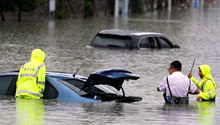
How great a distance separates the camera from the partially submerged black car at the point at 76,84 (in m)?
10.9

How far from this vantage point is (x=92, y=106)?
1099 centimetres

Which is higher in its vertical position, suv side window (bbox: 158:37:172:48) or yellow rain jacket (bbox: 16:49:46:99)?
yellow rain jacket (bbox: 16:49:46:99)

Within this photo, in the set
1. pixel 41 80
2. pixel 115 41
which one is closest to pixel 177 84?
pixel 41 80

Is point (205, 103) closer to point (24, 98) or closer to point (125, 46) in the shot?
point (24, 98)

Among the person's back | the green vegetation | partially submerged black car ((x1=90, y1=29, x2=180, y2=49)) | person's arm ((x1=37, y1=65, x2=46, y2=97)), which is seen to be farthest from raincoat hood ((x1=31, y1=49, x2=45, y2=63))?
the green vegetation

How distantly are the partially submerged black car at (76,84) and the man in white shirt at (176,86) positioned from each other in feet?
2.16

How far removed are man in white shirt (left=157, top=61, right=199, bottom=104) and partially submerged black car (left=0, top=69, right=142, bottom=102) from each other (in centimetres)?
66

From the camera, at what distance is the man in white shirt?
37.2 feet

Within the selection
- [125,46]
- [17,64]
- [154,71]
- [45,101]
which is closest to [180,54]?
[125,46]

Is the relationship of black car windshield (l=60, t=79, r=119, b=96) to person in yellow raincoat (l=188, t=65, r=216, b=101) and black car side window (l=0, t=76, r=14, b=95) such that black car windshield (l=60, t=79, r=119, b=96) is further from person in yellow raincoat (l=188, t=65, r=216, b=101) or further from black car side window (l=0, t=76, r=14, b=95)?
person in yellow raincoat (l=188, t=65, r=216, b=101)

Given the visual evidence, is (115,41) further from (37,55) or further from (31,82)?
(31,82)

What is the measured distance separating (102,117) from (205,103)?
2.67 m

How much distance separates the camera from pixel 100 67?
20.2m

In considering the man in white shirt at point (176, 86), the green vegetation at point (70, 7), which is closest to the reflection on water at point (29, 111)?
the man in white shirt at point (176, 86)
